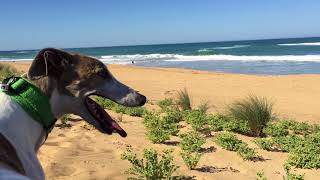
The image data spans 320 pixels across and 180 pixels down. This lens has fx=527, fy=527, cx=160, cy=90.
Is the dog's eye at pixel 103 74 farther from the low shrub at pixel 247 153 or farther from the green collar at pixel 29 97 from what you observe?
the low shrub at pixel 247 153

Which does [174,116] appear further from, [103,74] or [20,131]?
[20,131]

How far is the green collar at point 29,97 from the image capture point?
235 cm

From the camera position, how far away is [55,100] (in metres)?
2.51

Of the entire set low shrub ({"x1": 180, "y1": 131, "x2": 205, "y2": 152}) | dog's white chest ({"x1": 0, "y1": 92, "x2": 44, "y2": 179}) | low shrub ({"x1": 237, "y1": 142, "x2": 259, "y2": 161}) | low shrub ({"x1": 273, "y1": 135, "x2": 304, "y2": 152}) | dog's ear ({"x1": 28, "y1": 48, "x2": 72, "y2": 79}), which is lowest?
low shrub ({"x1": 273, "y1": 135, "x2": 304, "y2": 152})

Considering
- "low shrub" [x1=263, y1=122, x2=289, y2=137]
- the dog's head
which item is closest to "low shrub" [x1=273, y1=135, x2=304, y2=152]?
"low shrub" [x1=263, y1=122, x2=289, y2=137]

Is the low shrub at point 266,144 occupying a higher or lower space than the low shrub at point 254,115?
lower

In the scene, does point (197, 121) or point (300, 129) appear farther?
point (300, 129)

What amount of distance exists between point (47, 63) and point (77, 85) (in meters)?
0.23

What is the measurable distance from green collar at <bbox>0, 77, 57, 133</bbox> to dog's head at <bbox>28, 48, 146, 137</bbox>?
0.04 m

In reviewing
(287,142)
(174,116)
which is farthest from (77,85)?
(174,116)

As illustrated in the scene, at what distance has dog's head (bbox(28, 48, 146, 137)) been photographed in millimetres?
2445

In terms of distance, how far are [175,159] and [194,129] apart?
1850 millimetres

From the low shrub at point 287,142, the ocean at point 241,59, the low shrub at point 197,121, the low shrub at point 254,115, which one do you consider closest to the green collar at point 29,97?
the ocean at point 241,59

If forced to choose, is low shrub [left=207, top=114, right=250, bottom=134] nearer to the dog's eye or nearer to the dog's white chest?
the dog's eye
